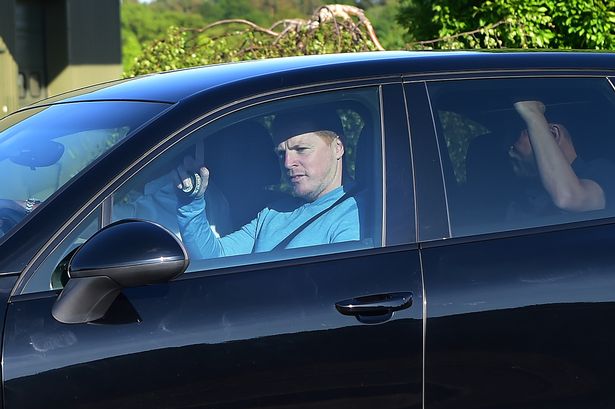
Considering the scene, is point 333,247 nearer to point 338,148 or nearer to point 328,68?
point 338,148

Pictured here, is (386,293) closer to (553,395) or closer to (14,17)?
(553,395)

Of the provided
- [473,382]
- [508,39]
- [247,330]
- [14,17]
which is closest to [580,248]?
[473,382]

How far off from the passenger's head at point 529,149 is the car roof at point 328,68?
0.67 feet

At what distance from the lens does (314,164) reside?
3.32 meters

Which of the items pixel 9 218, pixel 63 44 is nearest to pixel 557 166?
pixel 9 218

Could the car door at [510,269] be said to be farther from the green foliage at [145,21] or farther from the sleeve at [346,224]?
the green foliage at [145,21]

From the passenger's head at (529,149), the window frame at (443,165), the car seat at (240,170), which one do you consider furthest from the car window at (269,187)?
the passenger's head at (529,149)

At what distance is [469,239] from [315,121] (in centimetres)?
56

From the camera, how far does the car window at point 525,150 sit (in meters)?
3.30

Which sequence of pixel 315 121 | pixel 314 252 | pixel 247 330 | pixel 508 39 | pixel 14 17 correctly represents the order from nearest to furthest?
pixel 247 330 < pixel 314 252 < pixel 315 121 < pixel 508 39 < pixel 14 17

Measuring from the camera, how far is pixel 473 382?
3.05 metres

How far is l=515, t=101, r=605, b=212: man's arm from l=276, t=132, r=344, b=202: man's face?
2.03ft

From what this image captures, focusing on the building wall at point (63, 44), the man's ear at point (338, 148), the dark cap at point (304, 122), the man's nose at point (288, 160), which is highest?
the building wall at point (63, 44)

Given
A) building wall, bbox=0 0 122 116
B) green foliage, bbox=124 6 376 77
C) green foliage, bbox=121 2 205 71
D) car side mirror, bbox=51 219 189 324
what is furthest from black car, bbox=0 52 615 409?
green foliage, bbox=121 2 205 71
